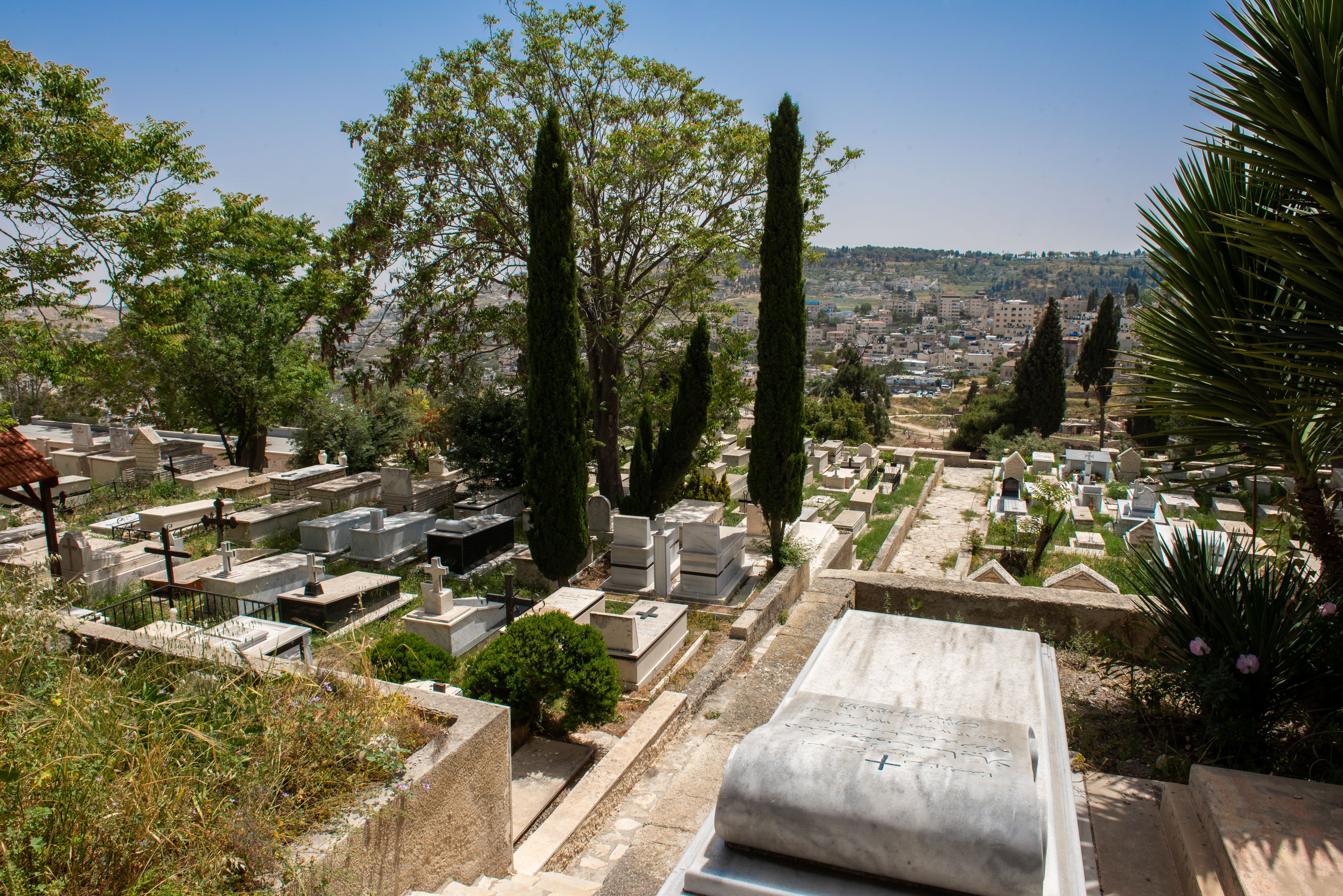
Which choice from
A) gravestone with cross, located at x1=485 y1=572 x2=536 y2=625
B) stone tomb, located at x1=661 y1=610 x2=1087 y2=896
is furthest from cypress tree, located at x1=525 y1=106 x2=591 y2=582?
stone tomb, located at x1=661 y1=610 x2=1087 y2=896

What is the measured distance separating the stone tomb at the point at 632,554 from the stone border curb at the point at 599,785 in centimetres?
440

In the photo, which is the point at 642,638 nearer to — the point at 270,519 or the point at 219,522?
the point at 219,522

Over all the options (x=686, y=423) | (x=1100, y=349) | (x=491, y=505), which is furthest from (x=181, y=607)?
(x=1100, y=349)

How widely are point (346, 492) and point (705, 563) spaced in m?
8.25

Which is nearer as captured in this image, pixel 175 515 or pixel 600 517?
pixel 175 515

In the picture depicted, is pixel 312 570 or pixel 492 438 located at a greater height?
pixel 492 438

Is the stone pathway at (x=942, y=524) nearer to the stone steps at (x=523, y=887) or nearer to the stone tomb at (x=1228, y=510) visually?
the stone tomb at (x=1228, y=510)

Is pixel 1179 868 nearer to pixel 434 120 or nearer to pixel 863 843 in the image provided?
pixel 863 843

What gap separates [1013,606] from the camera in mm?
5934

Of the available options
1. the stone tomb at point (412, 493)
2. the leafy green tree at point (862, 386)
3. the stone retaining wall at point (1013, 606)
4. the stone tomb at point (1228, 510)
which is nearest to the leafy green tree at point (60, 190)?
the stone tomb at point (412, 493)

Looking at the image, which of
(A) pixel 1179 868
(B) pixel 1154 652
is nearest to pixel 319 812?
(A) pixel 1179 868

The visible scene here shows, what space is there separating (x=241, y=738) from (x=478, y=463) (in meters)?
12.8

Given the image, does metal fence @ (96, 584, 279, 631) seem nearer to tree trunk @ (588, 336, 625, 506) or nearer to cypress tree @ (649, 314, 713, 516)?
cypress tree @ (649, 314, 713, 516)

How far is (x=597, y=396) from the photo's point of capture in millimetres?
15016
